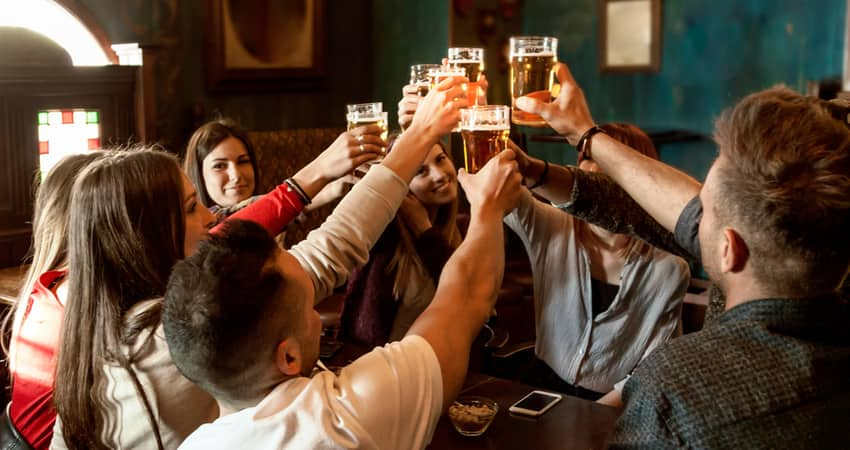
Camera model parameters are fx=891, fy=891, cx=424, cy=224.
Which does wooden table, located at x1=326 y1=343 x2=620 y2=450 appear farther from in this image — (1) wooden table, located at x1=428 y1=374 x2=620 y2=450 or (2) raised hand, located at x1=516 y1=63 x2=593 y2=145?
(2) raised hand, located at x1=516 y1=63 x2=593 y2=145

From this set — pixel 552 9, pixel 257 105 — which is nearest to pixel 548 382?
pixel 257 105

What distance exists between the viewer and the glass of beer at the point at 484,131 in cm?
179

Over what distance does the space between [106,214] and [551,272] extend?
145 centimetres

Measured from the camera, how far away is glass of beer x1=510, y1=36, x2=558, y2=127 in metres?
1.88

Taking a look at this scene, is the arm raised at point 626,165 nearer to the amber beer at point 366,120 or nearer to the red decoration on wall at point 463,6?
the amber beer at point 366,120

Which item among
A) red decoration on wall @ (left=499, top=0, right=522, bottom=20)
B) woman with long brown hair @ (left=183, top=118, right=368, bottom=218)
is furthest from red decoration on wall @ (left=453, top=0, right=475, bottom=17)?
woman with long brown hair @ (left=183, top=118, right=368, bottom=218)

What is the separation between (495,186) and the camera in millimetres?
1725

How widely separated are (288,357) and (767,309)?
725 millimetres

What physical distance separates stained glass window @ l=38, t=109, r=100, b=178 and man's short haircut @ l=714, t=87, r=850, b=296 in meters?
4.09

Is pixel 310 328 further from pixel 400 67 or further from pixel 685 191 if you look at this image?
pixel 400 67

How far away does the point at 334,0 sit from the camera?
6.83m

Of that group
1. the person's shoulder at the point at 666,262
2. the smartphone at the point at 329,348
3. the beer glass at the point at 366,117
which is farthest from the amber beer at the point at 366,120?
the person's shoulder at the point at 666,262

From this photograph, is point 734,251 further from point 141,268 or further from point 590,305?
point 590,305

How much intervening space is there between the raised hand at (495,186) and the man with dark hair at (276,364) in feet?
1.18
